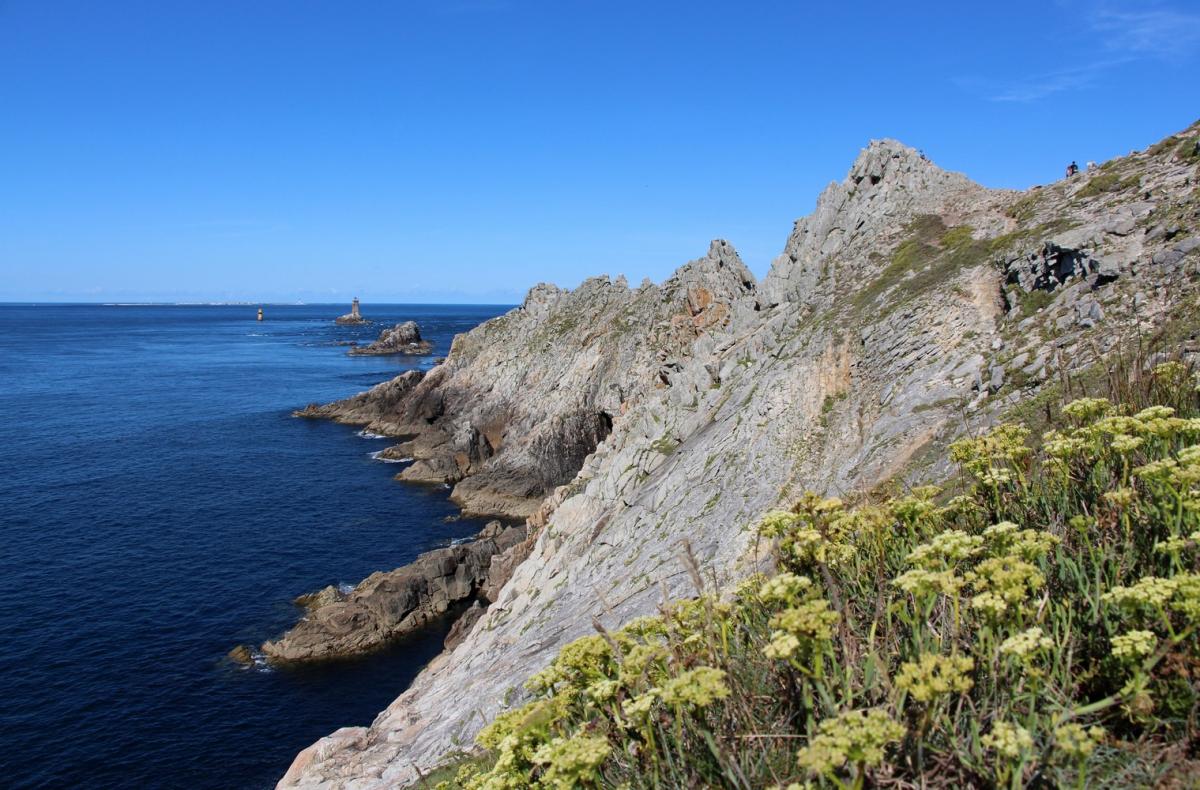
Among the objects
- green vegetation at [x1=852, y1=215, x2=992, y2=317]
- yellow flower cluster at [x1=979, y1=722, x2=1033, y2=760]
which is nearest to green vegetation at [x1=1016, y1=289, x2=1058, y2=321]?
green vegetation at [x1=852, y1=215, x2=992, y2=317]

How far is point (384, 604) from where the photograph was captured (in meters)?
40.0

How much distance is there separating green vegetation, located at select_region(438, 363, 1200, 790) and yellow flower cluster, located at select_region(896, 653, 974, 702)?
0.5 inches

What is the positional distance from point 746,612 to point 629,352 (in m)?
56.7

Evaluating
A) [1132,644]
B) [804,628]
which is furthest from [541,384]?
[1132,644]

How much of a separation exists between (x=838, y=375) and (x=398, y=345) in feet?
518

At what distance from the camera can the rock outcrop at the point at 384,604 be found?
122 ft

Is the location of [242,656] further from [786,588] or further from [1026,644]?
[1026,644]

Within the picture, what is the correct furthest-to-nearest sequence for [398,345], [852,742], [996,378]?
[398,345]
[996,378]
[852,742]

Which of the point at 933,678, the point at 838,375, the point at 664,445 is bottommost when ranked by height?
the point at 664,445

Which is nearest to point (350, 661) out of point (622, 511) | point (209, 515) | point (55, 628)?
point (55, 628)

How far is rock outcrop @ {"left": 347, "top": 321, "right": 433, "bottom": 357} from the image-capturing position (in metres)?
165

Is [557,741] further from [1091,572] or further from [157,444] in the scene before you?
[157,444]

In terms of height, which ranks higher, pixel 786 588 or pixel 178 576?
pixel 786 588

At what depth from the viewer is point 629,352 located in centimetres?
6297
